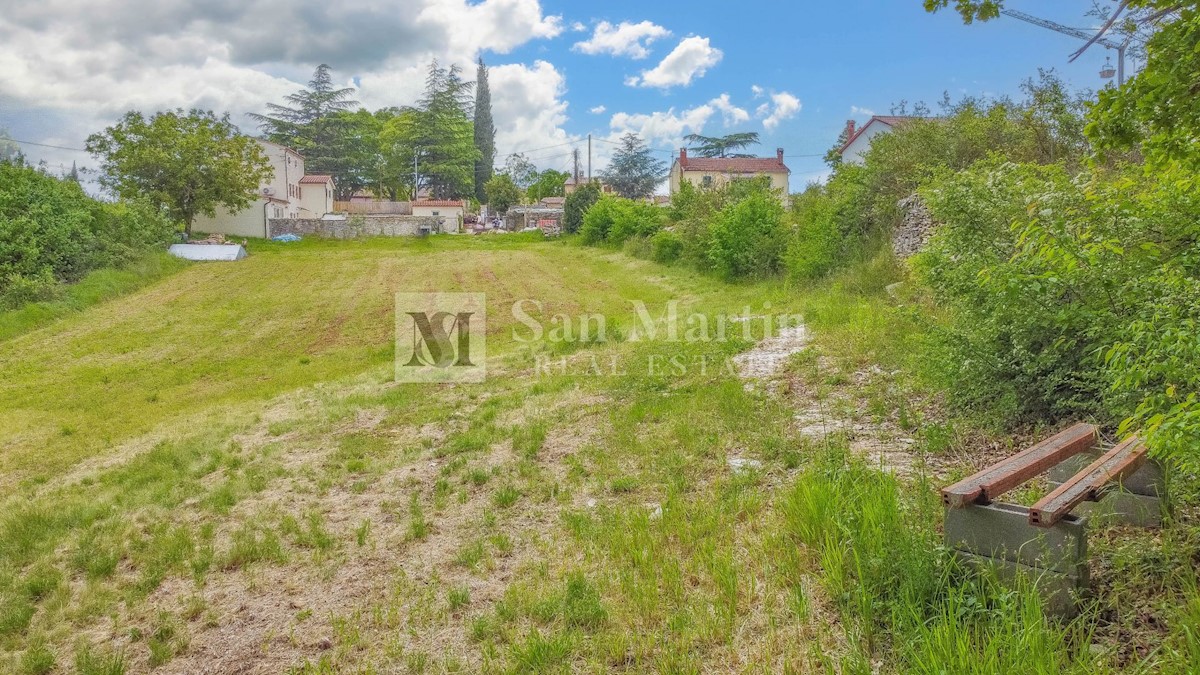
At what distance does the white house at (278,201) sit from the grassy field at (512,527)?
86.0 feet

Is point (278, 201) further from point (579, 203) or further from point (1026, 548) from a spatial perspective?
point (1026, 548)

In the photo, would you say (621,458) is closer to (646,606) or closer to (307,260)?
(646,606)

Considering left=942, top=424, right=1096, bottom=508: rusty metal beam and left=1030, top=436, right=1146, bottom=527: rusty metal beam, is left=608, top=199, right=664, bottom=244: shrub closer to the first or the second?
left=942, top=424, right=1096, bottom=508: rusty metal beam

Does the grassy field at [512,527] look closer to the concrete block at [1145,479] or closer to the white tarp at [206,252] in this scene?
the concrete block at [1145,479]

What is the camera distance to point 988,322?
4168 millimetres

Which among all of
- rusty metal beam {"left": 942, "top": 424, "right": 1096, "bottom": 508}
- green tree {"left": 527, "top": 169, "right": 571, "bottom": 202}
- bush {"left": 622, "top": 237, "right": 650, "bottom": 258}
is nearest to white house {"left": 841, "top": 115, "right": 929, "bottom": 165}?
bush {"left": 622, "top": 237, "right": 650, "bottom": 258}

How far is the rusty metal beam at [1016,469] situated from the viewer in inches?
96.9

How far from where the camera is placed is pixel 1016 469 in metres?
2.64

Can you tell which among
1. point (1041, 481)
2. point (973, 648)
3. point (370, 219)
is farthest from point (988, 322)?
point (370, 219)

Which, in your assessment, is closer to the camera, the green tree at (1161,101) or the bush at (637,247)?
the green tree at (1161,101)

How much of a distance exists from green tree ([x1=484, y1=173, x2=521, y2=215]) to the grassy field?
4791 cm

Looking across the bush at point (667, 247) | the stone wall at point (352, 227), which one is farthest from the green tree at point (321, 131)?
the bush at point (667, 247)

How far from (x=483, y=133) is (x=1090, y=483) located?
6823 centimetres

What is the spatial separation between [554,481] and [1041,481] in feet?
10.1
